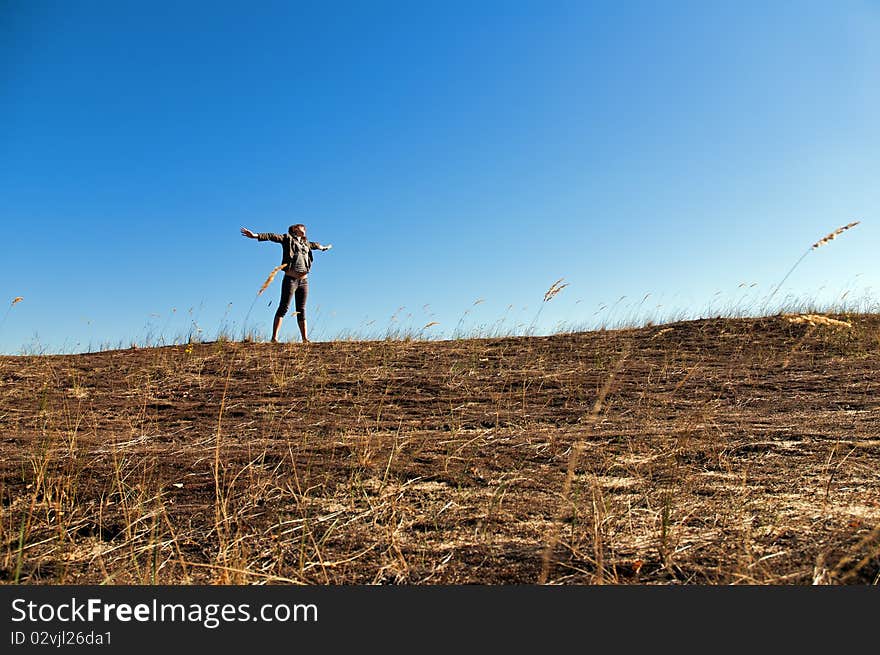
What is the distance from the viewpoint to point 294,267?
9078 millimetres

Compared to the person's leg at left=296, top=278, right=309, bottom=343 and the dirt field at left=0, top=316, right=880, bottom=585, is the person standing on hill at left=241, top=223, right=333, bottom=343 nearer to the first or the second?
the person's leg at left=296, top=278, right=309, bottom=343

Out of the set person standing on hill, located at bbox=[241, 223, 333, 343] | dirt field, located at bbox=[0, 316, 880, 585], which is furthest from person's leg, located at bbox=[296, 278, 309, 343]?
dirt field, located at bbox=[0, 316, 880, 585]

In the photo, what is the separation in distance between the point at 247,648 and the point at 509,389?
14.9ft

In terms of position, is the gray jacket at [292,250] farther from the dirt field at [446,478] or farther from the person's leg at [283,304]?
the dirt field at [446,478]

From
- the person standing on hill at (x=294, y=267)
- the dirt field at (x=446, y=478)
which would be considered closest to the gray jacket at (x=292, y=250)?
the person standing on hill at (x=294, y=267)

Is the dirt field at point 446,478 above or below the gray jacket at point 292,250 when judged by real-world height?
below

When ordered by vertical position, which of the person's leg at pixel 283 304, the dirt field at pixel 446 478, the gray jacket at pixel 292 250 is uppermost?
the gray jacket at pixel 292 250

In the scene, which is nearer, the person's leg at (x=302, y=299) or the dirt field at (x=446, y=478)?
the dirt field at (x=446, y=478)

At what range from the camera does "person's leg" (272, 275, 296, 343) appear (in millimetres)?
9117

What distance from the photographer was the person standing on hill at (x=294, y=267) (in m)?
9.05

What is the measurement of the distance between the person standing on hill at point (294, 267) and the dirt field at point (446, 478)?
2.54 metres

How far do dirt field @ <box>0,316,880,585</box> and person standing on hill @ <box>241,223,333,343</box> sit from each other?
254 cm

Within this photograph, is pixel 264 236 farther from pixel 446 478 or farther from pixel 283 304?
pixel 446 478

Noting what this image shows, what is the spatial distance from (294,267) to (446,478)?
656 centimetres
